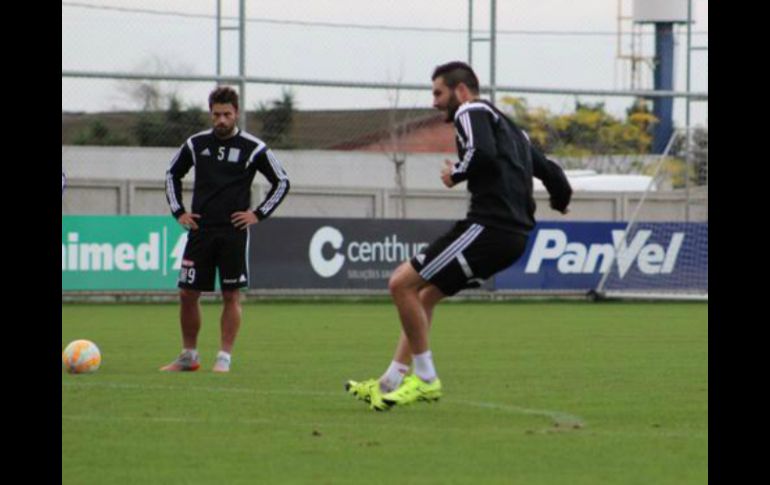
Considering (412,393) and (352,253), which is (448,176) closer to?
(412,393)

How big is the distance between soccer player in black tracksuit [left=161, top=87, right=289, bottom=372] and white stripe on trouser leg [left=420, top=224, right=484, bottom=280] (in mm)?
3319

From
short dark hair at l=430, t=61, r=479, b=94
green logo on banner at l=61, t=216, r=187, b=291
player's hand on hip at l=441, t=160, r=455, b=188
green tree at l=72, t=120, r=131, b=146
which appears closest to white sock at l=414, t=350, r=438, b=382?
player's hand on hip at l=441, t=160, r=455, b=188

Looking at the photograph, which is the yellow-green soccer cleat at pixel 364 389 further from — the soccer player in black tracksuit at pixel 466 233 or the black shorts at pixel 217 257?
the black shorts at pixel 217 257

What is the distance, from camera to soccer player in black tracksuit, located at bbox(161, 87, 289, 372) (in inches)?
547

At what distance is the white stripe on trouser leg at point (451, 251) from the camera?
10906 mm

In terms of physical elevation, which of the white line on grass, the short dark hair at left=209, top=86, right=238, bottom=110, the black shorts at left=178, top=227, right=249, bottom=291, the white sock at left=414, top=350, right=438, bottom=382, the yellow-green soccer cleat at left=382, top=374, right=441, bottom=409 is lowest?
the white line on grass

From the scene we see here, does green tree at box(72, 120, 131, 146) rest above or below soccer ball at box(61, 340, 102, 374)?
above

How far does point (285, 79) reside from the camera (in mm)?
26859

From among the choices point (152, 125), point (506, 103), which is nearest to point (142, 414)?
point (152, 125)

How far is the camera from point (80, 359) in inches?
524

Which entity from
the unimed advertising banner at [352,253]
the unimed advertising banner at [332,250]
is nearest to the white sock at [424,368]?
the unimed advertising banner at [352,253]

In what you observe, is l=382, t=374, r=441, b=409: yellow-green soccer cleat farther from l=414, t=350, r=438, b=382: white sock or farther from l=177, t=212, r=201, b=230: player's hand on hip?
l=177, t=212, r=201, b=230: player's hand on hip

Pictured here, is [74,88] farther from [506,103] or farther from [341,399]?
[341,399]

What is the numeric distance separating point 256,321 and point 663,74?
12.9 m
